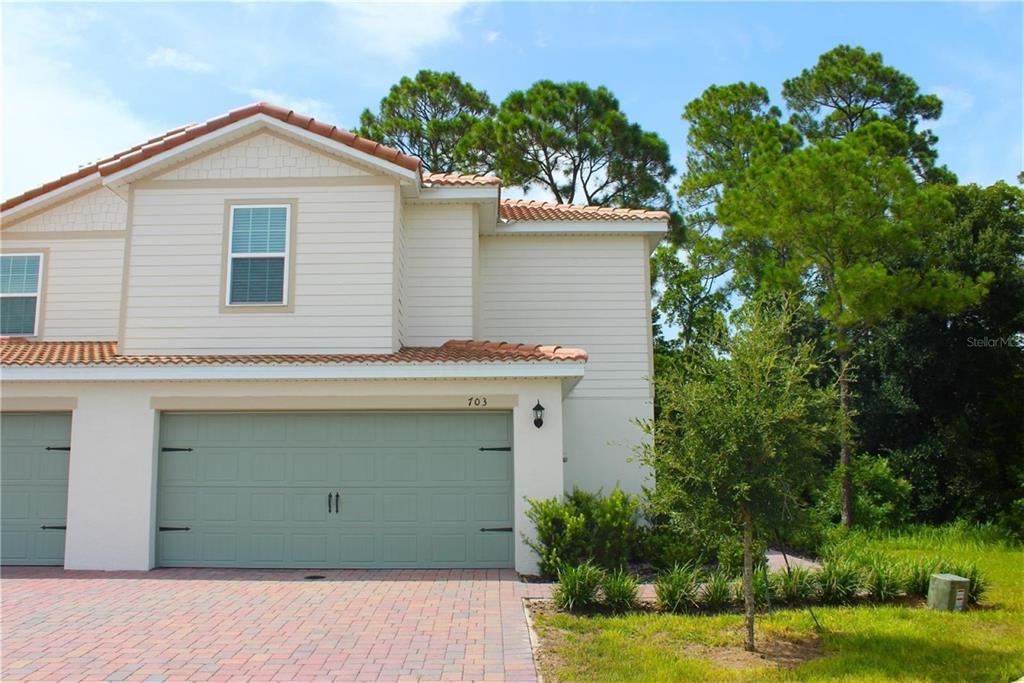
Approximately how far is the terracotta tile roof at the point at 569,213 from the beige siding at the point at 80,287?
7.18 metres

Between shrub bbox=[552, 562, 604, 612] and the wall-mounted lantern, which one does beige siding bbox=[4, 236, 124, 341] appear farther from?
shrub bbox=[552, 562, 604, 612]

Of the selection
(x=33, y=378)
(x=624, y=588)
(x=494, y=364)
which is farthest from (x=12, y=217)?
(x=624, y=588)

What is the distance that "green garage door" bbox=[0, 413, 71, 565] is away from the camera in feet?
37.7

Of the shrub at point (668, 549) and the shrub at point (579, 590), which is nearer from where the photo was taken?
the shrub at point (579, 590)

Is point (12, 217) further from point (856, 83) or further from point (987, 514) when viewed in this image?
point (856, 83)

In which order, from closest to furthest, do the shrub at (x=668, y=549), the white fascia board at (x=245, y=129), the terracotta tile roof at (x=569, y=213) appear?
the shrub at (x=668, y=549) → the white fascia board at (x=245, y=129) → the terracotta tile roof at (x=569, y=213)

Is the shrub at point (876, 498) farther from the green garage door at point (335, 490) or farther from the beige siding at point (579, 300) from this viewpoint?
the green garage door at point (335, 490)

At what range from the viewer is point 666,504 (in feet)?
25.3

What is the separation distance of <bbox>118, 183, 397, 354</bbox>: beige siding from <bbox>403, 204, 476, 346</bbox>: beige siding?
3.46 ft

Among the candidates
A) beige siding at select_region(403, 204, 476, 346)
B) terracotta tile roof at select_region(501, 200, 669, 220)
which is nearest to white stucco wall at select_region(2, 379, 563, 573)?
beige siding at select_region(403, 204, 476, 346)

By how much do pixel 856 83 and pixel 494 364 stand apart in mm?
21765

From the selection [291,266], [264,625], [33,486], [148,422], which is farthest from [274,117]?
[264,625]

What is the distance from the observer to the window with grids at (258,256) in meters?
12.3

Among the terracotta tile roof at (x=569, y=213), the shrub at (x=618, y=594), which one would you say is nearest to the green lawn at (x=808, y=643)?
the shrub at (x=618, y=594)
